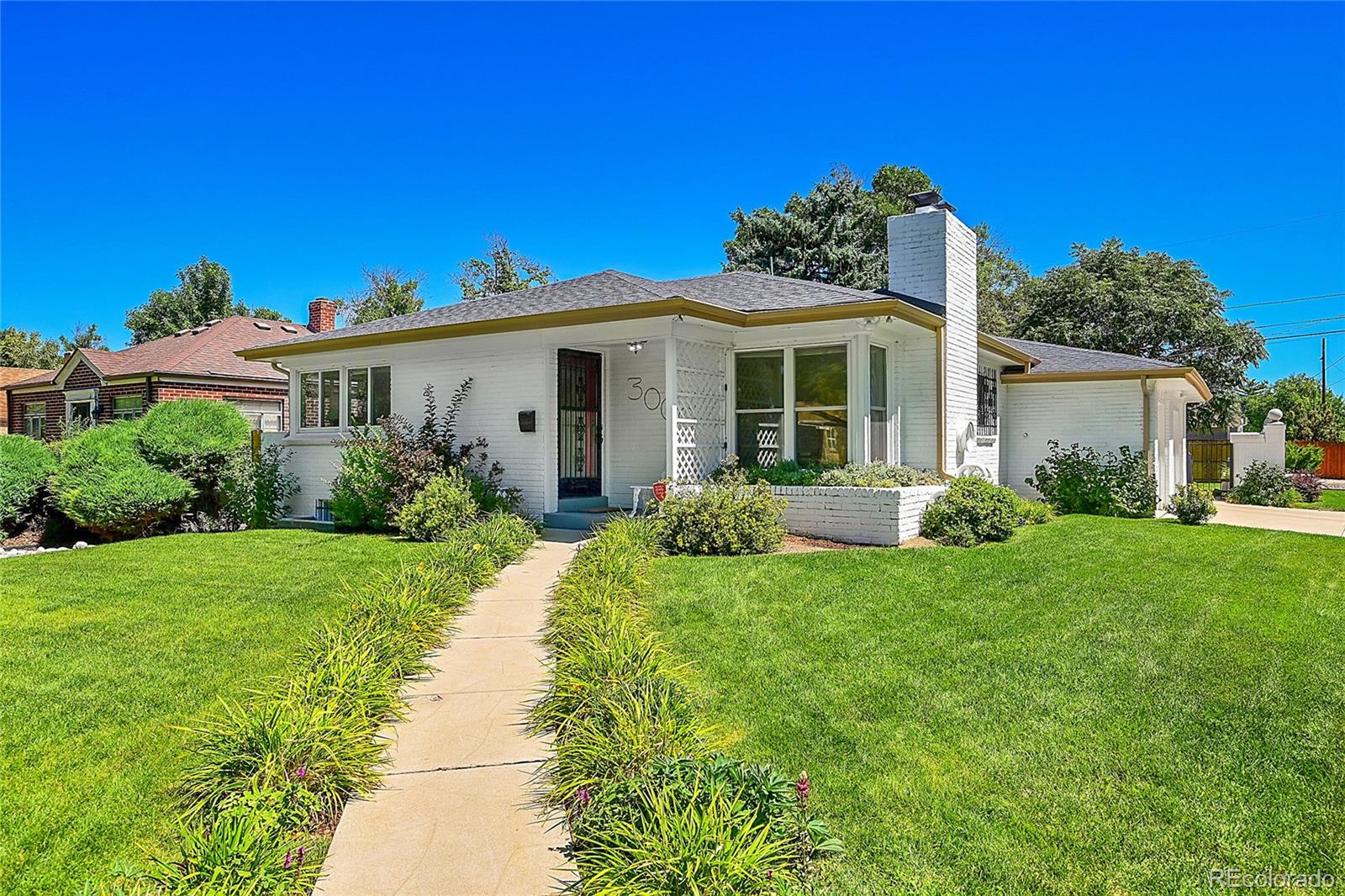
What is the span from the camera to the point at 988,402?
14367 millimetres

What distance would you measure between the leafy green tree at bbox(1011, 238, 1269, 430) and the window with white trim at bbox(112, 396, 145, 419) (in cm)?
2694

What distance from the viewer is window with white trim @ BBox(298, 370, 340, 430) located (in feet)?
45.7

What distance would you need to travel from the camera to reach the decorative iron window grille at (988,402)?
13906mm

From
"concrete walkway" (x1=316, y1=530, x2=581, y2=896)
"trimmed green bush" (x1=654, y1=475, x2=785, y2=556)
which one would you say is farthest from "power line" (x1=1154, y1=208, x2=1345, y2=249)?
"concrete walkway" (x1=316, y1=530, x2=581, y2=896)

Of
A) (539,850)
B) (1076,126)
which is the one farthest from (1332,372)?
(539,850)

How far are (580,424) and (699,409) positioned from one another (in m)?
2.44

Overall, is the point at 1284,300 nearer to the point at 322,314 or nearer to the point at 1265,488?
the point at 1265,488

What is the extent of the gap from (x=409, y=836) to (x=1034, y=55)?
45.9 feet

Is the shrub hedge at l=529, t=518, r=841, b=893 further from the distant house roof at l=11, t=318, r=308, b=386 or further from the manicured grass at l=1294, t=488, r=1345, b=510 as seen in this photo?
the manicured grass at l=1294, t=488, r=1345, b=510

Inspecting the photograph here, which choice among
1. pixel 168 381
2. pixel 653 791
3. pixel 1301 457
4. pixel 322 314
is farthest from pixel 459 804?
pixel 1301 457

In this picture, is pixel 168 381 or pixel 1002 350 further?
pixel 168 381

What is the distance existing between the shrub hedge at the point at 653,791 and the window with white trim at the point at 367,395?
30.6 feet

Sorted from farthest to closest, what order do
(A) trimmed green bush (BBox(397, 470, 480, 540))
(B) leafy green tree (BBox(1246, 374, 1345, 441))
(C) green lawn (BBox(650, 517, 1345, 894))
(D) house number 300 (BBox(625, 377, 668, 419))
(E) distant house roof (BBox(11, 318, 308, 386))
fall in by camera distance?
(B) leafy green tree (BBox(1246, 374, 1345, 441)) < (E) distant house roof (BBox(11, 318, 308, 386)) < (D) house number 300 (BBox(625, 377, 668, 419)) < (A) trimmed green bush (BBox(397, 470, 480, 540)) < (C) green lawn (BBox(650, 517, 1345, 894))

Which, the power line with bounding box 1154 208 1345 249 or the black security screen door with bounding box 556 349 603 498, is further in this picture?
the power line with bounding box 1154 208 1345 249
